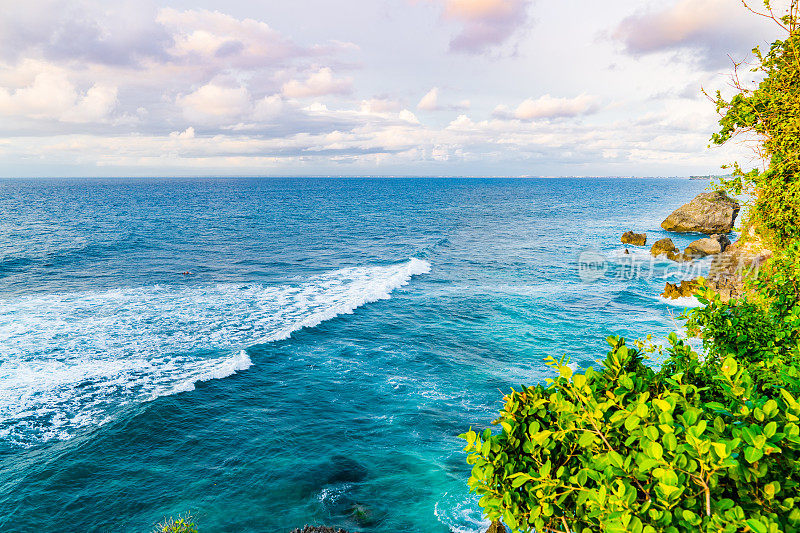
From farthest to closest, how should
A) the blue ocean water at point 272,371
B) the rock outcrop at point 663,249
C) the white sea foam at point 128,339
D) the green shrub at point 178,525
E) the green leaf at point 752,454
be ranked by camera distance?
the rock outcrop at point 663,249 → the white sea foam at point 128,339 → the blue ocean water at point 272,371 → the green shrub at point 178,525 → the green leaf at point 752,454

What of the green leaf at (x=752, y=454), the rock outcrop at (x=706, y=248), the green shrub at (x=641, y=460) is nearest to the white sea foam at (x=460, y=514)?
the green shrub at (x=641, y=460)

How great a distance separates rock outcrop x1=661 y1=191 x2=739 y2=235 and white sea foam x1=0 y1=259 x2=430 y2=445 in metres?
57.6

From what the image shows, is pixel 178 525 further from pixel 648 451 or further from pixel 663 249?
pixel 663 249

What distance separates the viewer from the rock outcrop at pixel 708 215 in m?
70.8

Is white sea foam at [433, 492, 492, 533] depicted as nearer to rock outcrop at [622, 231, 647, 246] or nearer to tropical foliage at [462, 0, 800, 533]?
tropical foliage at [462, 0, 800, 533]

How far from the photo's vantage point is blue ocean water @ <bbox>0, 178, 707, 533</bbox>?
16.3 metres

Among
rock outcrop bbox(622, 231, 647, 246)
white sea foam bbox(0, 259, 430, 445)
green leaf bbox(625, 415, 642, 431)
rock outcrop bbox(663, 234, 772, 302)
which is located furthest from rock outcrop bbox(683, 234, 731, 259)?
green leaf bbox(625, 415, 642, 431)

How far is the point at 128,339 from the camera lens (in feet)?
93.8

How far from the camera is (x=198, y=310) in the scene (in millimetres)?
34938

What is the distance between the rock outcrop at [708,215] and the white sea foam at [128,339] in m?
57.6

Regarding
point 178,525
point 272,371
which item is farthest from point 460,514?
point 272,371

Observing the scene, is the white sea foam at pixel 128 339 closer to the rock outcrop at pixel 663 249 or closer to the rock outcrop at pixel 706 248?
the rock outcrop at pixel 663 249

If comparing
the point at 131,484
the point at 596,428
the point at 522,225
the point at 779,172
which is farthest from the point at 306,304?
the point at 522,225

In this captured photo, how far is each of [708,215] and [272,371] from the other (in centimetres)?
7575
